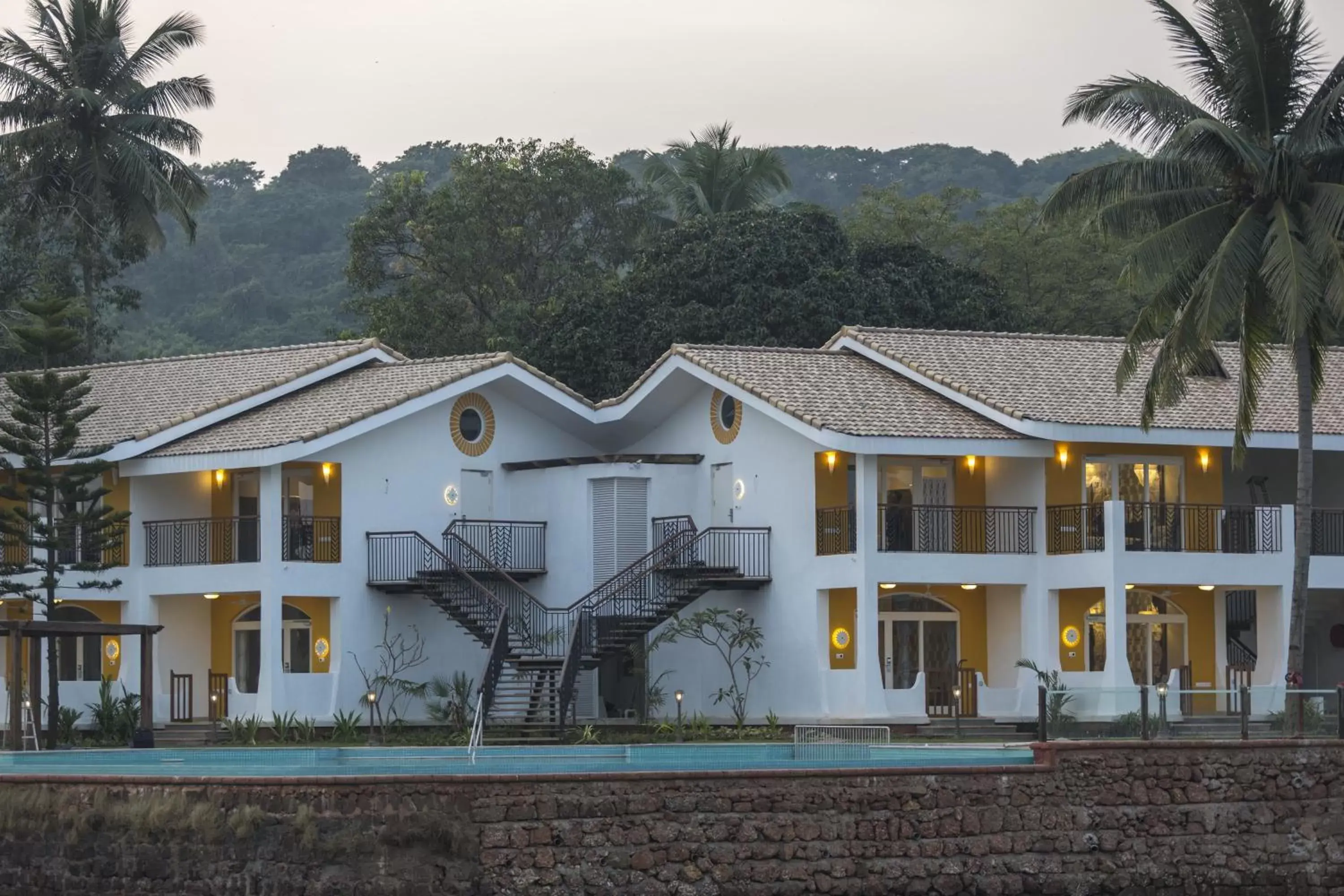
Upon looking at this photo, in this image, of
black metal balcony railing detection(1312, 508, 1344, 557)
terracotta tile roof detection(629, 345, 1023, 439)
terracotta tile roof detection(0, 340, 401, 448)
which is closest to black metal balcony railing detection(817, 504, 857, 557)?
terracotta tile roof detection(629, 345, 1023, 439)

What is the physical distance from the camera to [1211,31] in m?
37.1

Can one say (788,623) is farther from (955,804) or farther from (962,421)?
(955,804)

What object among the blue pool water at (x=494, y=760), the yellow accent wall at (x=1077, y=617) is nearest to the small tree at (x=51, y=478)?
the blue pool water at (x=494, y=760)

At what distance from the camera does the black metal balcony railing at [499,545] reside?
43125 millimetres

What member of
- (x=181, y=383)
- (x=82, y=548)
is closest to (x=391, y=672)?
(x=82, y=548)

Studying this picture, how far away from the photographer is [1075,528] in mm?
41969

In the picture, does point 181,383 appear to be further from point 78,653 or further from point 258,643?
point 258,643

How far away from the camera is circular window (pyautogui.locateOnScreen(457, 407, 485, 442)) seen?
44.7 m

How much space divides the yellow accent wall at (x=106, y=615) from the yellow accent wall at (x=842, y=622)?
12.7 meters

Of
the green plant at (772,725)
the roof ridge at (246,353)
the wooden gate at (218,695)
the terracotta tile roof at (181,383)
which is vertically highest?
the roof ridge at (246,353)

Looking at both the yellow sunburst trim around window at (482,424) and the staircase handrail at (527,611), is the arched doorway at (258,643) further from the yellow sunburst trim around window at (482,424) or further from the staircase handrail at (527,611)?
the yellow sunburst trim around window at (482,424)

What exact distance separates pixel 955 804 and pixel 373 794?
7.17 meters

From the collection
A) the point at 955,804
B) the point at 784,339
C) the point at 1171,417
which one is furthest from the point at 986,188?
the point at 955,804

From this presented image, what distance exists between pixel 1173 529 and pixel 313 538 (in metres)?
14.9
